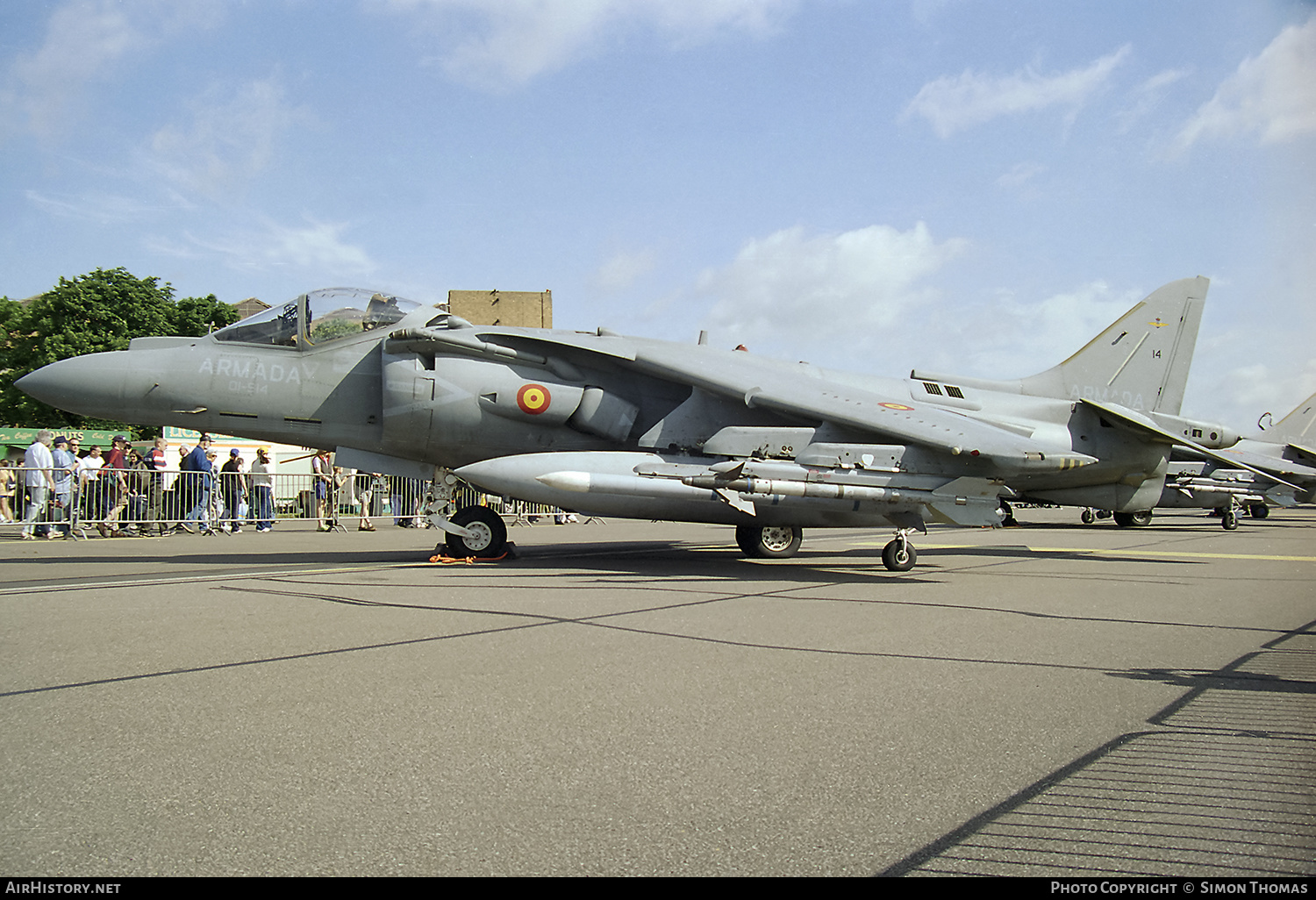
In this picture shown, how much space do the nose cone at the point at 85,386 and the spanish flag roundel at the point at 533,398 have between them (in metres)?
4.09

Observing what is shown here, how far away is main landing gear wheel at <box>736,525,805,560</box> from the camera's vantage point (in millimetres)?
11867

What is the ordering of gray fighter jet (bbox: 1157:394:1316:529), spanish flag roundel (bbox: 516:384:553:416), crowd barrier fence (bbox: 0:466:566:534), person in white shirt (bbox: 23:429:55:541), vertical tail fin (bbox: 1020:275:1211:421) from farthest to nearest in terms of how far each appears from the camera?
gray fighter jet (bbox: 1157:394:1316:529)
crowd barrier fence (bbox: 0:466:566:534)
person in white shirt (bbox: 23:429:55:541)
vertical tail fin (bbox: 1020:275:1211:421)
spanish flag roundel (bbox: 516:384:553:416)

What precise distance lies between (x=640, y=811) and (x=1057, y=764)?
60.7 inches

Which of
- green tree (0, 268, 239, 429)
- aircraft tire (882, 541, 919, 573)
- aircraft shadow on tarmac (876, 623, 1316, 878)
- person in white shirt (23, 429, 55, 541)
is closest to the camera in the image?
aircraft shadow on tarmac (876, 623, 1316, 878)

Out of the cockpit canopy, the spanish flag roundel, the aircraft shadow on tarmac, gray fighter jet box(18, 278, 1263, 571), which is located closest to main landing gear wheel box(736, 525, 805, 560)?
gray fighter jet box(18, 278, 1263, 571)

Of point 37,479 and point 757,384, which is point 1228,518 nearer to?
point 757,384

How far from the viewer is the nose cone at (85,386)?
9.48 metres

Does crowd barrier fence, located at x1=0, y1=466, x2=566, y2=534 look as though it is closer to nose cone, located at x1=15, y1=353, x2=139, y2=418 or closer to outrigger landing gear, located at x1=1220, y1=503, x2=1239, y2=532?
nose cone, located at x1=15, y1=353, x2=139, y2=418

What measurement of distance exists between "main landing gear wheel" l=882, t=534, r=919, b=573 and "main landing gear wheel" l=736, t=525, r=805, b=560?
1947 mm

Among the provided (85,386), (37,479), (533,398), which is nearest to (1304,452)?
(533,398)

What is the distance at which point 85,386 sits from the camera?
9492mm

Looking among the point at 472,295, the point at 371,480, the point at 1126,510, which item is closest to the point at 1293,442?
the point at 1126,510

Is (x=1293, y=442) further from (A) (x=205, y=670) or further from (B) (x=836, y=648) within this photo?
(A) (x=205, y=670)

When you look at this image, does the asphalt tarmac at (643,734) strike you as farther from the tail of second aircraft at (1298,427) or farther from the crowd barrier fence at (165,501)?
the tail of second aircraft at (1298,427)
